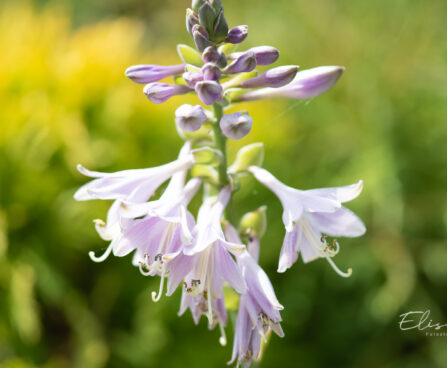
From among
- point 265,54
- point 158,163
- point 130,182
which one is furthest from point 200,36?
point 158,163

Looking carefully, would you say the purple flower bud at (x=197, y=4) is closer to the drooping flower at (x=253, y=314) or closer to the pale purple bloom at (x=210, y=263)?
the pale purple bloom at (x=210, y=263)

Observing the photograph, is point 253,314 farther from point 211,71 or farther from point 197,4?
point 197,4

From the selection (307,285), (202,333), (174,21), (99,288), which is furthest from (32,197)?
(174,21)

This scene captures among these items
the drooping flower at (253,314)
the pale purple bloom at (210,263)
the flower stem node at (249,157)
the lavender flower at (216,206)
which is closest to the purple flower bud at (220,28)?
the lavender flower at (216,206)

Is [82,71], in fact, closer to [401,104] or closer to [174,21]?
[401,104]

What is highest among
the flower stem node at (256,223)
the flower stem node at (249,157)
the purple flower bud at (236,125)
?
the purple flower bud at (236,125)

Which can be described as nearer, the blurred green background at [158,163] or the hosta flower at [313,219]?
the hosta flower at [313,219]
